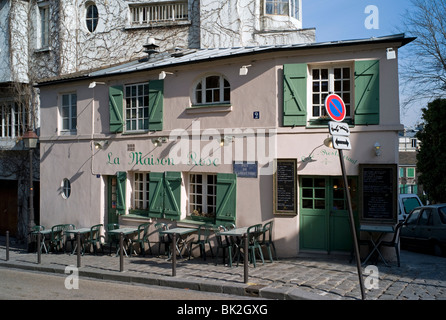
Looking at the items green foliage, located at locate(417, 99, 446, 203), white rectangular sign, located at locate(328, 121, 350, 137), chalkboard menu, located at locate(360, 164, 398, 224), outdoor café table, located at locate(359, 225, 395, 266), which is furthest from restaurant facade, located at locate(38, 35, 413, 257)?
green foliage, located at locate(417, 99, 446, 203)

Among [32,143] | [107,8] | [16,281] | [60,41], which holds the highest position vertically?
[107,8]

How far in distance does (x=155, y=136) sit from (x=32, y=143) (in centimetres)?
469

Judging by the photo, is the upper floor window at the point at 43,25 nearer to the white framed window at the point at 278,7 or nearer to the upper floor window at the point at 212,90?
the white framed window at the point at 278,7

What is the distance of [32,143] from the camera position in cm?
1495

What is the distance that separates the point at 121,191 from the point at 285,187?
537 centimetres

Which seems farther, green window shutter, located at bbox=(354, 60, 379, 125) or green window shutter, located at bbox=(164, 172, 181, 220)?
green window shutter, located at bbox=(164, 172, 181, 220)

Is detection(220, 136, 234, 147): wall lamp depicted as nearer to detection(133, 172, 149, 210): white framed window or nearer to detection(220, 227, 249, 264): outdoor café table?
detection(220, 227, 249, 264): outdoor café table

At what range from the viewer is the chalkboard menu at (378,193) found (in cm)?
1016

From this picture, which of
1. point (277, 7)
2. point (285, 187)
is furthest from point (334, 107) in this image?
point (277, 7)

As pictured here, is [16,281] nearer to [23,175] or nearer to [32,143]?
[32,143]

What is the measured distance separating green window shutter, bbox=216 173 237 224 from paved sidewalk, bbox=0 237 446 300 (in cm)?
114

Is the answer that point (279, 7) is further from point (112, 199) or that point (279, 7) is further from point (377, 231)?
point (377, 231)

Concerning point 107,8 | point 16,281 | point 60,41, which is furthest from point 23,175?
point 16,281

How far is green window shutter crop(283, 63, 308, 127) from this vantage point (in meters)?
10.9
